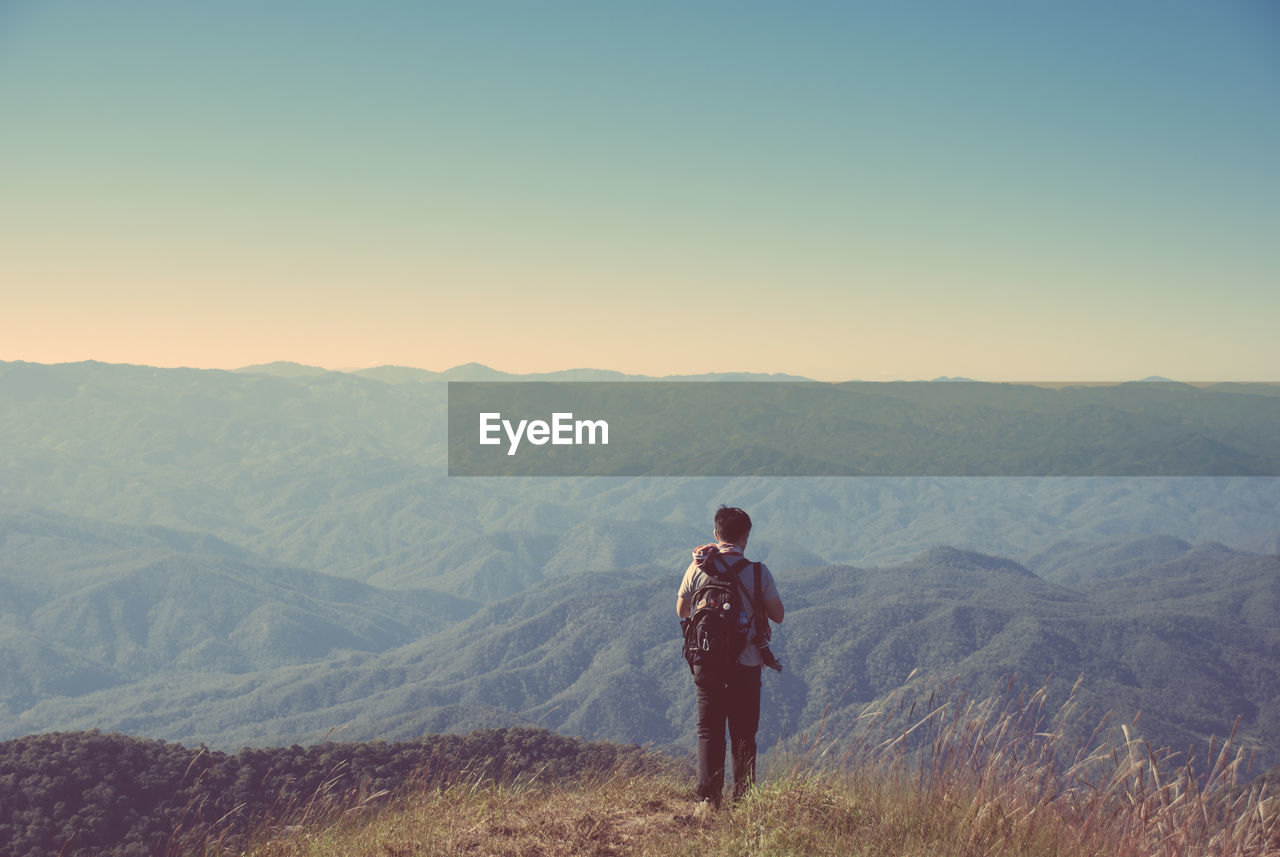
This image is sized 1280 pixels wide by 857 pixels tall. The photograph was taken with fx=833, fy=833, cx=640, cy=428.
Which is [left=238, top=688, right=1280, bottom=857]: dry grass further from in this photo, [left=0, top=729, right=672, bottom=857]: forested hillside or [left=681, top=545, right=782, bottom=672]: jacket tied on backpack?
[left=0, top=729, right=672, bottom=857]: forested hillside

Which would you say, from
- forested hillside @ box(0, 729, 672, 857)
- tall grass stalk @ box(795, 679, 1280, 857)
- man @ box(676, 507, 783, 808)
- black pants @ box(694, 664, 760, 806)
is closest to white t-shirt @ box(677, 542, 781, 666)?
man @ box(676, 507, 783, 808)

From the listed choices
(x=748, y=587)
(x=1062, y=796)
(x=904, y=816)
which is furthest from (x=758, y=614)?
(x=1062, y=796)

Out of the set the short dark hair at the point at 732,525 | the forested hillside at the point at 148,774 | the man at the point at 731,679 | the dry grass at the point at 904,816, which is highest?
the short dark hair at the point at 732,525

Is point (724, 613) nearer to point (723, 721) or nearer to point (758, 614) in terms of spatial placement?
point (758, 614)

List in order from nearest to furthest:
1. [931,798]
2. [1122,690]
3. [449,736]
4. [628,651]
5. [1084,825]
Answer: [1084,825]
[931,798]
[449,736]
[1122,690]
[628,651]

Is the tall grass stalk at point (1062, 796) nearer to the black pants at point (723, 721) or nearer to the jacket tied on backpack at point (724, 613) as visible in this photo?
the black pants at point (723, 721)

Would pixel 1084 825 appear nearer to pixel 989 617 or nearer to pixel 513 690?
pixel 989 617

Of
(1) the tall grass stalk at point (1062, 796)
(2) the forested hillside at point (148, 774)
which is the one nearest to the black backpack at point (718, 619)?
(1) the tall grass stalk at point (1062, 796)

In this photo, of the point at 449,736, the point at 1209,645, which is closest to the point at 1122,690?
the point at 1209,645
